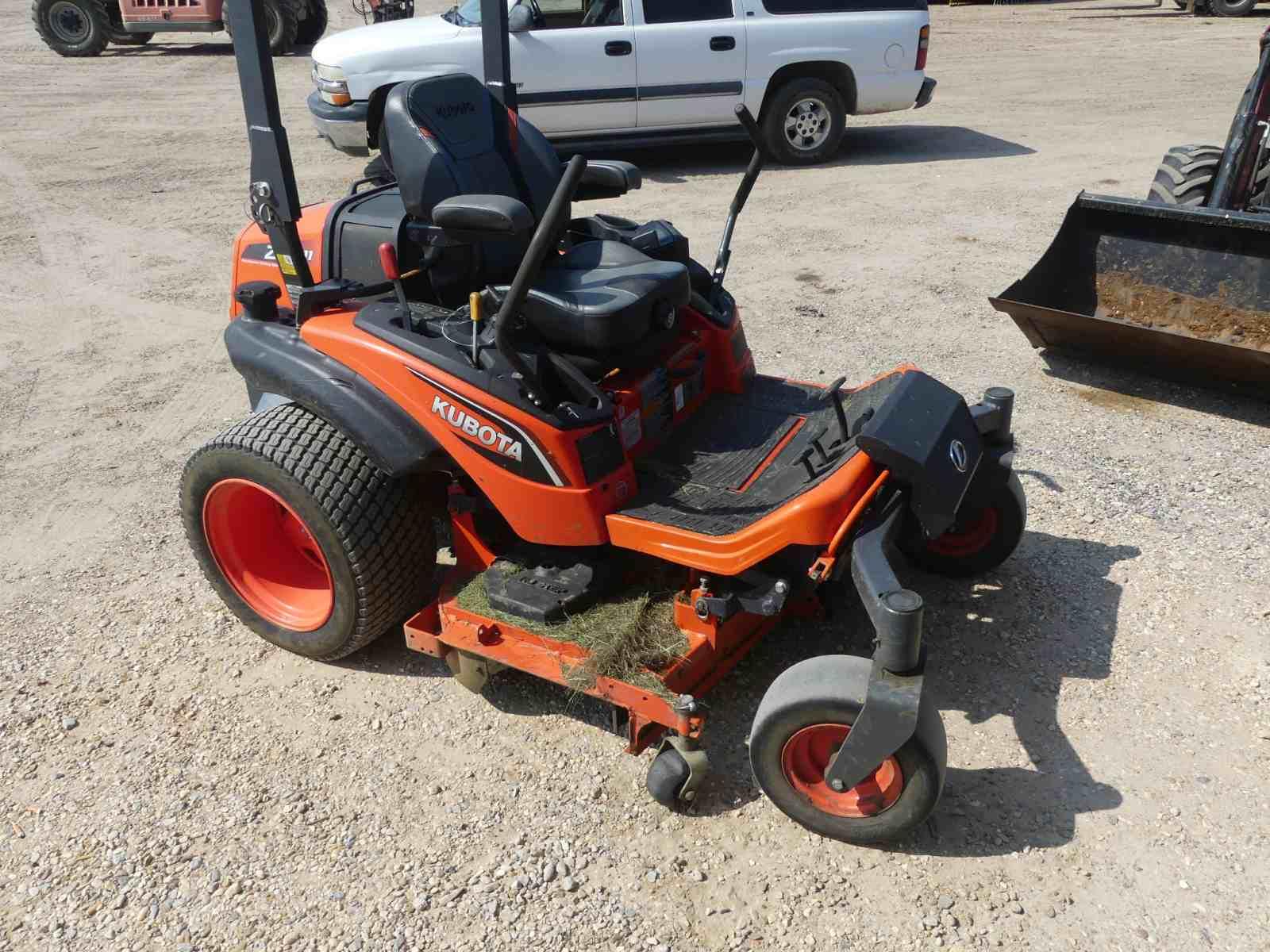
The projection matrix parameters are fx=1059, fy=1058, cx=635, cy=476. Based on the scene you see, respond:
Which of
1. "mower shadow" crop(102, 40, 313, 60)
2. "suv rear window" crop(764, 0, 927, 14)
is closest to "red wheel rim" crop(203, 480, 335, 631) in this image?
"suv rear window" crop(764, 0, 927, 14)

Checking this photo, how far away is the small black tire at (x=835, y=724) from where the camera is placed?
254 centimetres

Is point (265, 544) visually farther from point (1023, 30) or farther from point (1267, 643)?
point (1023, 30)

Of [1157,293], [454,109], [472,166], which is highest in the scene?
[454,109]

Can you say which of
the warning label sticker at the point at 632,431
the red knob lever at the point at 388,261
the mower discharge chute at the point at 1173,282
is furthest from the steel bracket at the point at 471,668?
the mower discharge chute at the point at 1173,282

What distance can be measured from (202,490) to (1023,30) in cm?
1609

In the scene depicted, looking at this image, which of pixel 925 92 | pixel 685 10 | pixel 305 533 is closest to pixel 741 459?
pixel 305 533

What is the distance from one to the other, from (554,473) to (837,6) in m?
7.33

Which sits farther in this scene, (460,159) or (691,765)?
(460,159)

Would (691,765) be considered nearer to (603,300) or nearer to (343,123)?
(603,300)

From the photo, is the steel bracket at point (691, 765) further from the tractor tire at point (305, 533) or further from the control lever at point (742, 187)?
the control lever at point (742, 187)

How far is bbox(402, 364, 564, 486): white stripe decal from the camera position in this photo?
2920 mm

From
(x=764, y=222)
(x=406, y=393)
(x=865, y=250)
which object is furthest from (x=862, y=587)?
(x=764, y=222)

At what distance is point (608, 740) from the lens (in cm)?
312

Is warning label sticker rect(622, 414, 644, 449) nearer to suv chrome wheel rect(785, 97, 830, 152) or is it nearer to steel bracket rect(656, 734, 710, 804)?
steel bracket rect(656, 734, 710, 804)
